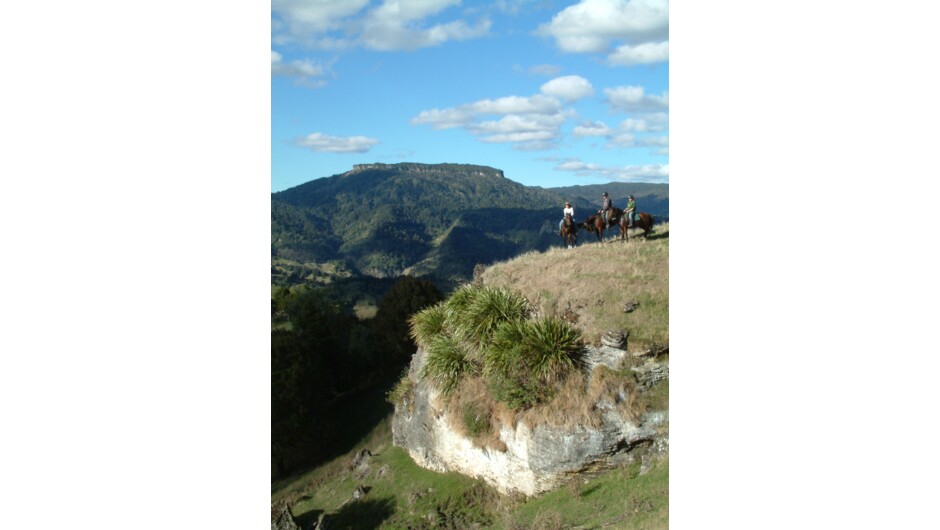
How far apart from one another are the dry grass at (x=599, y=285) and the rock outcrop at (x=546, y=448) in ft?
2.65

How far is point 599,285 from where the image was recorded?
14328 millimetres

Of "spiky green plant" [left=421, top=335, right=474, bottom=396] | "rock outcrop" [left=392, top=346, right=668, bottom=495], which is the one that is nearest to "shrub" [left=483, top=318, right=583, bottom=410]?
"rock outcrop" [left=392, top=346, right=668, bottom=495]

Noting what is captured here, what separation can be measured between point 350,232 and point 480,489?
7224 centimetres

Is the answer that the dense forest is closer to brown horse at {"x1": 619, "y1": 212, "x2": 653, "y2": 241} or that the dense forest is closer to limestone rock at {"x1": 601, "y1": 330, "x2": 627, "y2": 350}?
brown horse at {"x1": 619, "y1": 212, "x2": 653, "y2": 241}

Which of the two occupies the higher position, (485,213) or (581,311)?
(485,213)

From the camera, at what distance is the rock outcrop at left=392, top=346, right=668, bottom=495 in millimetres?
11750

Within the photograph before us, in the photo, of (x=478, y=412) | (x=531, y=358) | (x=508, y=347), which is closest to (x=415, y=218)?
(x=478, y=412)

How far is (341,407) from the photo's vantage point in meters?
27.2

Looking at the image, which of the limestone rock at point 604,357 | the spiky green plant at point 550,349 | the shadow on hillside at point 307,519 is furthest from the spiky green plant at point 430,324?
the shadow on hillside at point 307,519

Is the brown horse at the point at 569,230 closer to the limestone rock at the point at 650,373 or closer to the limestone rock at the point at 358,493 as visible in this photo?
the limestone rock at the point at 650,373

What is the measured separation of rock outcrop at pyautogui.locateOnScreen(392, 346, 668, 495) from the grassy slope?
0.27 meters
